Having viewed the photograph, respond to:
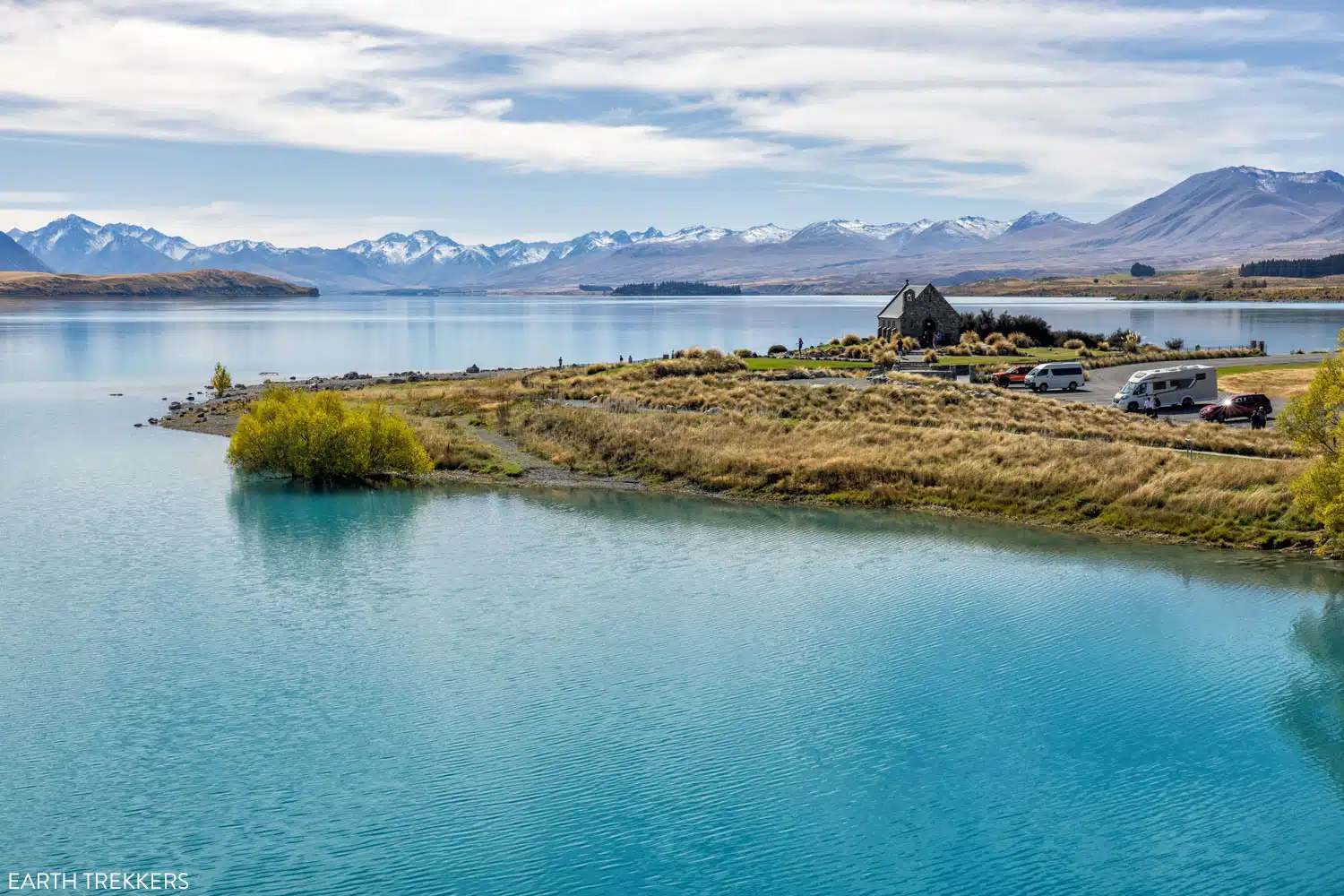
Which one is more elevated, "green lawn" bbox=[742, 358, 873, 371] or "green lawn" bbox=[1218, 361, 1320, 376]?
"green lawn" bbox=[742, 358, 873, 371]

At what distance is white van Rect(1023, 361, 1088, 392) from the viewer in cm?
5984

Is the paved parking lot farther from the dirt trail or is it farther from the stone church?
the dirt trail

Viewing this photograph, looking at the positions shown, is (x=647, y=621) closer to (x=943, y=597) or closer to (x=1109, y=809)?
(x=943, y=597)

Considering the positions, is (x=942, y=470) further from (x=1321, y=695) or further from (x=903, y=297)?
(x=903, y=297)

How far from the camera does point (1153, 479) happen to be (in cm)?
3728

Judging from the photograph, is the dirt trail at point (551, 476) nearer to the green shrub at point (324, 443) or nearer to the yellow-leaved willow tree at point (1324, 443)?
the green shrub at point (324, 443)

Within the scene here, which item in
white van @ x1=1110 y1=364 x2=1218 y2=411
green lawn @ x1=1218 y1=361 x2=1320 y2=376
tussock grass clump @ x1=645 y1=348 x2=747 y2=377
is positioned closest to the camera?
white van @ x1=1110 y1=364 x2=1218 y2=411

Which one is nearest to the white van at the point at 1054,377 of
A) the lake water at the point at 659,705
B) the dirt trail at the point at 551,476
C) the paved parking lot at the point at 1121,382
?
the paved parking lot at the point at 1121,382

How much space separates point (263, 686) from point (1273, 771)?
19561mm

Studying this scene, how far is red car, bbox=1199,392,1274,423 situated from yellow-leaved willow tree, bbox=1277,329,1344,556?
46.7 feet

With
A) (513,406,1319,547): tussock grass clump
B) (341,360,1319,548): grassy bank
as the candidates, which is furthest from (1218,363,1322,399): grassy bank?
(513,406,1319,547): tussock grass clump

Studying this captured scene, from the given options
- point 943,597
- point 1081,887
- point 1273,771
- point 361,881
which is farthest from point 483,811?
point 943,597

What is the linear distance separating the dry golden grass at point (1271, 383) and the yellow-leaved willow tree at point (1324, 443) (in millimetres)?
24567

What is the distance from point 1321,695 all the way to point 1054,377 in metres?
37.5
